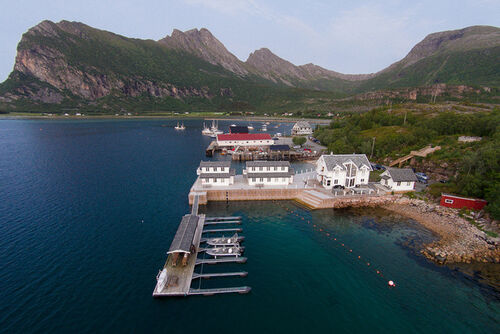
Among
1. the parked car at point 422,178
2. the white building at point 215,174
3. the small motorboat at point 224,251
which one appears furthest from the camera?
the parked car at point 422,178

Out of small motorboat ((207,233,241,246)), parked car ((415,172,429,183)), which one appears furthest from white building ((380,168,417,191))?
small motorboat ((207,233,241,246))

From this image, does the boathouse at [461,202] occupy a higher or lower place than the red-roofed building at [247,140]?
lower

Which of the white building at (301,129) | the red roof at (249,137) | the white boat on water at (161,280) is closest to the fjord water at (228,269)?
the white boat on water at (161,280)

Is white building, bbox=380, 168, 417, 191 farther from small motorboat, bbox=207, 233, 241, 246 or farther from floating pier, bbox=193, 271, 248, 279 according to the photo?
floating pier, bbox=193, 271, 248, 279

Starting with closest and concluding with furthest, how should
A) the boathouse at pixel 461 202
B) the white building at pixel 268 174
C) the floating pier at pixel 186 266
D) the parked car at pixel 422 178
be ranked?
the floating pier at pixel 186 266 < the boathouse at pixel 461 202 < the white building at pixel 268 174 < the parked car at pixel 422 178

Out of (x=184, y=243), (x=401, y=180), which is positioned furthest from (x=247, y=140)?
(x=184, y=243)

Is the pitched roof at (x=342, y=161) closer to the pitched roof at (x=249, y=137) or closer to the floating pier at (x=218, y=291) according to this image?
the floating pier at (x=218, y=291)

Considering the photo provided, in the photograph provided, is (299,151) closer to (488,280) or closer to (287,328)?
(488,280)

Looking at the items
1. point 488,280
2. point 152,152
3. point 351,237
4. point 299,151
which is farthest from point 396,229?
point 152,152
